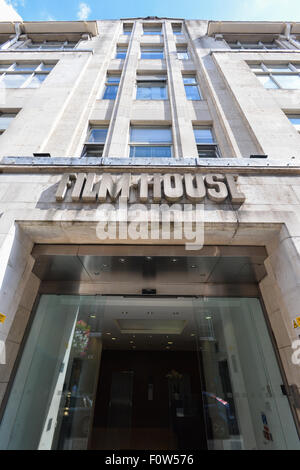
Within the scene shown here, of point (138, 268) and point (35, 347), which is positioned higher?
point (138, 268)

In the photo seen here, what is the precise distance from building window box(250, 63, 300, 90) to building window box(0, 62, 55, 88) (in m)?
12.0

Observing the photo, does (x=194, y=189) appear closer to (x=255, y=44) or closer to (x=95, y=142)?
(x=95, y=142)

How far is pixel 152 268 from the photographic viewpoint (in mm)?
5789

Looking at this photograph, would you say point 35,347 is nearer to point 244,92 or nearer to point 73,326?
point 73,326

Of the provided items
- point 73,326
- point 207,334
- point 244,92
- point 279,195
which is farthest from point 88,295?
point 244,92

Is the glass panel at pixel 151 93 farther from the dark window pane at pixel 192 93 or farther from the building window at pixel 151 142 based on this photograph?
the building window at pixel 151 142

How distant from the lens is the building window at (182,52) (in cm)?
1429

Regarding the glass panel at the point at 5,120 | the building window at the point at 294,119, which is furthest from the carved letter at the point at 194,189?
the glass panel at the point at 5,120

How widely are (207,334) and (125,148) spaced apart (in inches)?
278

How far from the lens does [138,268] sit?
5.77 metres

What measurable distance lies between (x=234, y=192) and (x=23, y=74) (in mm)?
13860

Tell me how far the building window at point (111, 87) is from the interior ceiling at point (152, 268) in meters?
9.54

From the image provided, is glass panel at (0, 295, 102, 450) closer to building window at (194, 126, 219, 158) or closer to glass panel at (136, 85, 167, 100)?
building window at (194, 126, 219, 158)

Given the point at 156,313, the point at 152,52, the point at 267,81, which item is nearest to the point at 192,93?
the point at 267,81
